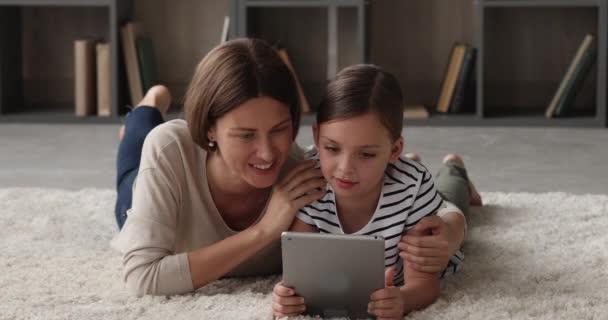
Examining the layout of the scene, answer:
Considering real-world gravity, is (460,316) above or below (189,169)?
below

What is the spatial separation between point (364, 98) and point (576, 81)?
2401 millimetres

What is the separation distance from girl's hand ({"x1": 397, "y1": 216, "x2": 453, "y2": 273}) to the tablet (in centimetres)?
13

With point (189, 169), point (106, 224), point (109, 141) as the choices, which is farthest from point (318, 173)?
point (109, 141)

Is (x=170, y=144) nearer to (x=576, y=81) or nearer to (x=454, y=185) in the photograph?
(x=454, y=185)

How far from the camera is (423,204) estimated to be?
165cm

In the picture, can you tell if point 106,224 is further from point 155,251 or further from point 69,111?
point 69,111

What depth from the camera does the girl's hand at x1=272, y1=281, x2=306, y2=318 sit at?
5.06 feet

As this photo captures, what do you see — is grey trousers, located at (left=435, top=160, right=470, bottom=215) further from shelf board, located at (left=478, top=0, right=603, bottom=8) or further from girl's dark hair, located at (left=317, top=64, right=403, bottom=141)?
shelf board, located at (left=478, top=0, right=603, bottom=8)

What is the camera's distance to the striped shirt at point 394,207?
5.41ft

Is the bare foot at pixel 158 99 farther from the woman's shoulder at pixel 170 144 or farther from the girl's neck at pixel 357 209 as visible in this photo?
the girl's neck at pixel 357 209

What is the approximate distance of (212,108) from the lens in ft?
5.23

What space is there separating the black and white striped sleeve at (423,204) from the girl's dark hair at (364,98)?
0.39 feet

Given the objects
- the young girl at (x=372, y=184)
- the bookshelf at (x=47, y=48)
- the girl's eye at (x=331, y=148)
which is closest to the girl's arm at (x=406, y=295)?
the young girl at (x=372, y=184)

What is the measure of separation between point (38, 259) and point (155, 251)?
17.2 inches
